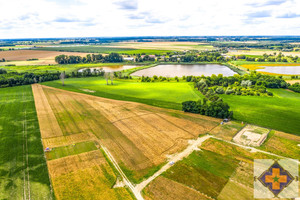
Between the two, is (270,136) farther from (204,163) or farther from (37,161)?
(37,161)

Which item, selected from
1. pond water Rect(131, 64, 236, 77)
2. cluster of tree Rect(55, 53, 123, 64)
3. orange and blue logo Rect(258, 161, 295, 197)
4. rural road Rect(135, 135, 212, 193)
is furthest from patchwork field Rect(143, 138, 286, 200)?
cluster of tree Rect(55, 53, 123, 64)

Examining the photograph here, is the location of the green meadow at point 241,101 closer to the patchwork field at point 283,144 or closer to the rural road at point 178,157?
the patchwork field at point 283,144

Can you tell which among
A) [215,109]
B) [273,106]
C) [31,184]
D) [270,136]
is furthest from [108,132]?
[273,106]

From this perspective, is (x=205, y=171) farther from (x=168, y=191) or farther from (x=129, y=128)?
(x=129, y=128)

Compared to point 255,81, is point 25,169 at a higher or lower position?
lower

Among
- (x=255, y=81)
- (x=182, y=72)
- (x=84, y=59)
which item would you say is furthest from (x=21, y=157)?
(x=84, y=59)

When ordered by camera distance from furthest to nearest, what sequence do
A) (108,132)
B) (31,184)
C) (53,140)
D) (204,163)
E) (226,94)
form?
(226,94) → (108,132) → (53,140) → (204,163) → (31,184)
